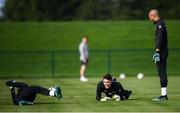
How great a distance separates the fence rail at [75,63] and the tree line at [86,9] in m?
21.5

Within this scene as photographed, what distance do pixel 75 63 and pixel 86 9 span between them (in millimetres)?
23991

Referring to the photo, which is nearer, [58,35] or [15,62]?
[15,62]

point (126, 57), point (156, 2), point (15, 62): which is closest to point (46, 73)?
point (15, 62)

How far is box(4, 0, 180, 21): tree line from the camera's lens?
6644 cm

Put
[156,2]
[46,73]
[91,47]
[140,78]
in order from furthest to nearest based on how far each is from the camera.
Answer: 1. [156,2]
2. [91,47]
3. [46,73]
4. [140,78]

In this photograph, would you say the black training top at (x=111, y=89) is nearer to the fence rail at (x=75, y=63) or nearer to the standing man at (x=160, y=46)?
the standing man at (x=160, y=46)

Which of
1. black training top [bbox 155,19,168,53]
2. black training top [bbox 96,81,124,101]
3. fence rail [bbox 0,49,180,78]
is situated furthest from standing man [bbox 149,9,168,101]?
fence rail [bbox 0,49,180,78]

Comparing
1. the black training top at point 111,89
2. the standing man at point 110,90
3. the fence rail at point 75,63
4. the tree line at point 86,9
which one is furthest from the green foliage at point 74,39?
the black training top at point 111,89

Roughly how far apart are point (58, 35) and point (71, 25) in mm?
1556

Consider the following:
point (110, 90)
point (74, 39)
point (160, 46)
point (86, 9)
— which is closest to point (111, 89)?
point (110, 90)

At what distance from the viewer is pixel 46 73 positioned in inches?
1624

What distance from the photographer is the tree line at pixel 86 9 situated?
6644 centimetres

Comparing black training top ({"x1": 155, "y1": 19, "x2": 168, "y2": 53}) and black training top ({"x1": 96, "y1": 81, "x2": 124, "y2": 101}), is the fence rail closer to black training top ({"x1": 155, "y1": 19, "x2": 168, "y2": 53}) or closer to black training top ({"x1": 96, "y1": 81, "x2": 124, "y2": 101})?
black training top ({"x1": 96, "y1": 81, "x2": 124, "y2": 101})

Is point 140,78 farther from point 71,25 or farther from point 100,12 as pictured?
point 100,12
